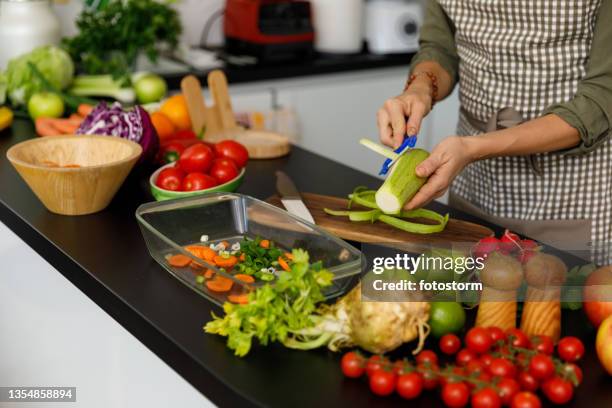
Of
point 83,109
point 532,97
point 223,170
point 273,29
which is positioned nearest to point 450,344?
point 223,170

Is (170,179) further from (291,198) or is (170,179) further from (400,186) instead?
(400,186)

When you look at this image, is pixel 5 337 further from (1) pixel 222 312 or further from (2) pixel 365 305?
(2) pixel 365 305

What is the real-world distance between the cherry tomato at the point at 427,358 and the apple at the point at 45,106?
1.51m

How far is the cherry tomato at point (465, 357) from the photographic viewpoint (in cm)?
99

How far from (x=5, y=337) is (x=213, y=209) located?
62cm

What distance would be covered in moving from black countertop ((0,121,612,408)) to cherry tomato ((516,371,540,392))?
0.22ft

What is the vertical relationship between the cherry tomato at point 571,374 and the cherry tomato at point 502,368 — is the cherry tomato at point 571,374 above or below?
below

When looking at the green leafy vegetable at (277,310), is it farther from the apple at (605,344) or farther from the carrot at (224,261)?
the apple at (605,344)

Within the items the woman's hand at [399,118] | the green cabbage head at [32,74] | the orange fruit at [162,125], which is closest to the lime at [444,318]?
the woman's hand at [399,118]

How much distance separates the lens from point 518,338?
1004mm

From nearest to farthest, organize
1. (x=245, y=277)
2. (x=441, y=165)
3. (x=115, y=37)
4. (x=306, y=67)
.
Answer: (x=245, y=277)
(x=441, y=165)
(x=115, y=37)
(x=306, y=67)

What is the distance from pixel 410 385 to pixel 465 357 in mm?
90

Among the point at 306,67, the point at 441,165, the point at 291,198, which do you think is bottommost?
the point at 306,67

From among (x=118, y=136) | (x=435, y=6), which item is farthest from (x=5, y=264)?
(x=435, y=6)
